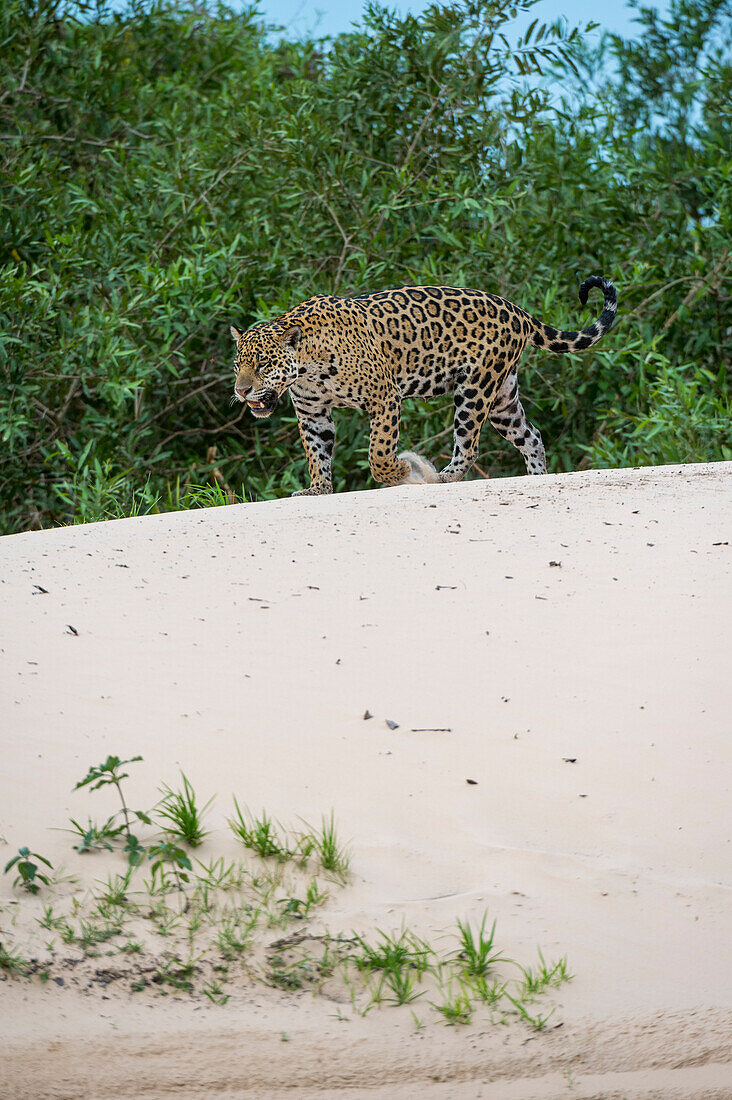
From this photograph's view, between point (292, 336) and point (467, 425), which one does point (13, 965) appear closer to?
point (292, 336)

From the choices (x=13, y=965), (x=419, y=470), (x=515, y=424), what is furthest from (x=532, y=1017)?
(x=515, y=424)

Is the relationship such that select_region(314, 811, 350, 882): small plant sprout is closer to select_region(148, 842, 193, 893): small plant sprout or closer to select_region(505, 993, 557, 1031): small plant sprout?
select_region(148, 842, 193, 893): small plant sprout

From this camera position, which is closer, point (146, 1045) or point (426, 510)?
point (146, 1045)

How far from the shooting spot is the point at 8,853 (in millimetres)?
2865

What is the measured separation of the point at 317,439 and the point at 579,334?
180 cm

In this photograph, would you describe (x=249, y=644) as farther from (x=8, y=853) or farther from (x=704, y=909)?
(x=704, y=909)

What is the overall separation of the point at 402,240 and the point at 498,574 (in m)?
5.50

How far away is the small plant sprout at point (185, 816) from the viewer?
114 inches

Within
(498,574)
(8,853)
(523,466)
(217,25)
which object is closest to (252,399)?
(498,574)

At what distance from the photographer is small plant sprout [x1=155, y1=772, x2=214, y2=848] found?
9.51ft

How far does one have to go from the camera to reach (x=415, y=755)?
10.9 ft

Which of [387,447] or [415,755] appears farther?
[387,447]

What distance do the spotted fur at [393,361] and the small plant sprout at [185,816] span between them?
401 centimetres

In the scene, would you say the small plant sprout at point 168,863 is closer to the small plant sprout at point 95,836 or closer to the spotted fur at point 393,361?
the small plant sprout at point 95,836
